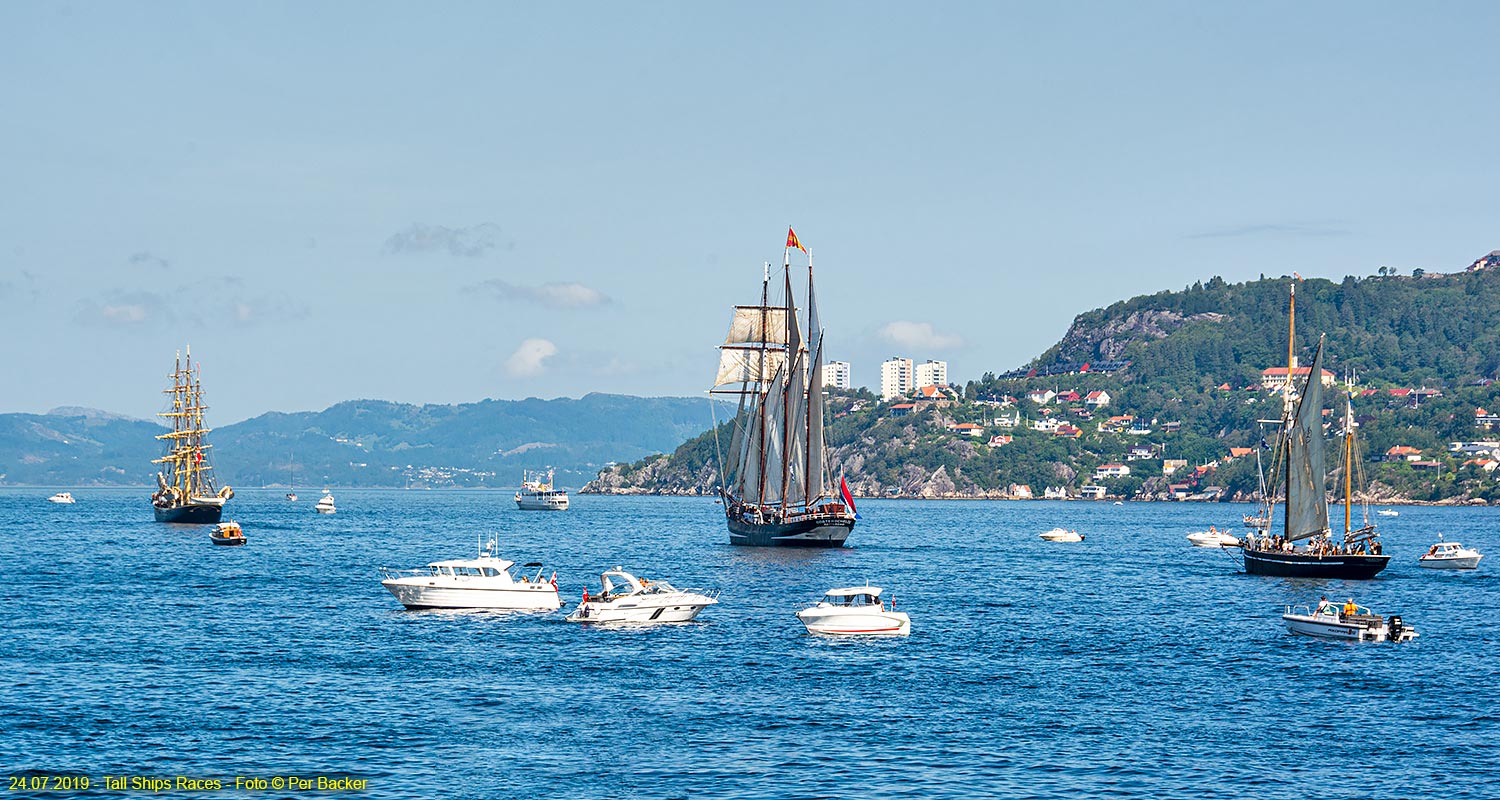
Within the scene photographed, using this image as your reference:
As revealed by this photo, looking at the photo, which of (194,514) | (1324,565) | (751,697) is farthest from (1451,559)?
(194,514)

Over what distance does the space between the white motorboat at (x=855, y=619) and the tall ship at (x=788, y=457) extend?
61.1 meters

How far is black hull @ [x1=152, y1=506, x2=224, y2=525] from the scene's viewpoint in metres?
194

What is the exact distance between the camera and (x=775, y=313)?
6629 inches

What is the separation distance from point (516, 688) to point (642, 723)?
8308 millimetres

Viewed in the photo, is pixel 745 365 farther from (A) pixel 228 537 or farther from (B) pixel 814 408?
(A) pixel 228 537

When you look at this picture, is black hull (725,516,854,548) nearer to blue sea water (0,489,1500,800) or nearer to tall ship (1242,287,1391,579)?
blue sea water (0,489,1500,800)

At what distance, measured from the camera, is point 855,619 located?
7738 cm

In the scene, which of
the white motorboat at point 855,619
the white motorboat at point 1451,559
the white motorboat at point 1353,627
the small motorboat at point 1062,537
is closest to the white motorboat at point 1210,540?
the small motorboat at point 1062,537

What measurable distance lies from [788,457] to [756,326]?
27847 mm

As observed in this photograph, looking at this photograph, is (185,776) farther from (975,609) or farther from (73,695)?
(975,609)

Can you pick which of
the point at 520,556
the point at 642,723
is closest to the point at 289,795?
the point at 642,723

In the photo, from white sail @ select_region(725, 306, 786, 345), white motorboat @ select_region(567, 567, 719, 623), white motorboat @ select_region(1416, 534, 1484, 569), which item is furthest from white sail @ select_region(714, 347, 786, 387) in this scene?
white motorboat @ select_region(567, 567, 719, 623)

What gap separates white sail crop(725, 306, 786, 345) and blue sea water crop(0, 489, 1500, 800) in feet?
214

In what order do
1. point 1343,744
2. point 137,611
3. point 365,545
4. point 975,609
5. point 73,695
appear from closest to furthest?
1. point 1343,744
2. point 73,695
3. point 137,611
4. point 975,609
5. point 365,545
